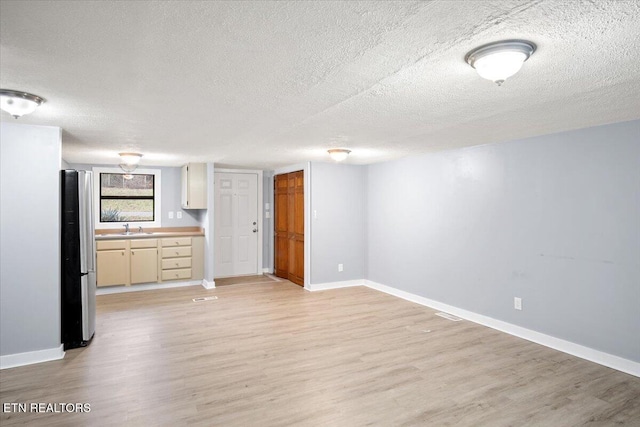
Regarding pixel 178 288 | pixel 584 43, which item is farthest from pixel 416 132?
pixel 178 288

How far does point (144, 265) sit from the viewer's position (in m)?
6.12

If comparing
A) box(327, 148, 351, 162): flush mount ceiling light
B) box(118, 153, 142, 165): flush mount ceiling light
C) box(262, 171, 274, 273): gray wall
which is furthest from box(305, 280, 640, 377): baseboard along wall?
box(118, 153, 142, 165): flush mount ceiling light

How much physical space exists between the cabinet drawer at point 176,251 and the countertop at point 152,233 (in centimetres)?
23

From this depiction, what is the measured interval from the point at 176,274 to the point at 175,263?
20 cm

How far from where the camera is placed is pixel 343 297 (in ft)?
18.6

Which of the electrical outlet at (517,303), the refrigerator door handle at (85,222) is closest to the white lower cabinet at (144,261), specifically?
the refrigerator door handle at (85,222)

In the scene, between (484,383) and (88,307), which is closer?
(484,383)

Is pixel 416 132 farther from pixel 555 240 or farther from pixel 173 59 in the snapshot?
pixel 173 59

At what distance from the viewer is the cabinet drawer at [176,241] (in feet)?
20.6

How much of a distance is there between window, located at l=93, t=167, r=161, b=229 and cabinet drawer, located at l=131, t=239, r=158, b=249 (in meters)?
0.66

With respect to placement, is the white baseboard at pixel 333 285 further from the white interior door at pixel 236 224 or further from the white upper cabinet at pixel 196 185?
the white upper cabinet at pixel 196 185

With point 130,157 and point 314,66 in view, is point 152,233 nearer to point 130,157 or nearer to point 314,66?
point 130,157

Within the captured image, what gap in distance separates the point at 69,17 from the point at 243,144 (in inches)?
115

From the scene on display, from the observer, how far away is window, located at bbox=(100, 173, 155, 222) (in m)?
6.38
